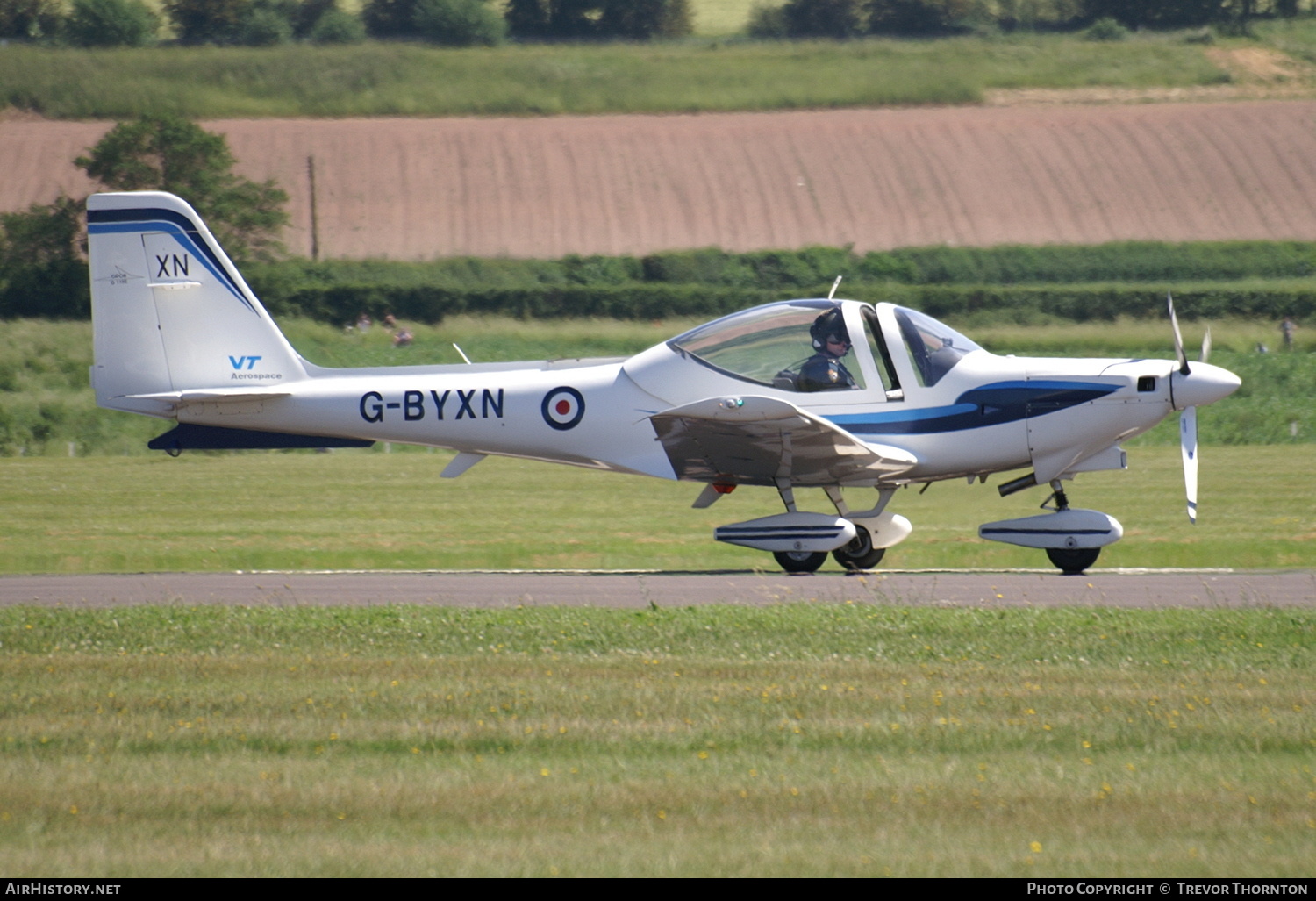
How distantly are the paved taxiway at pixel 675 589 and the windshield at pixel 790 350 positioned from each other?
1619mm

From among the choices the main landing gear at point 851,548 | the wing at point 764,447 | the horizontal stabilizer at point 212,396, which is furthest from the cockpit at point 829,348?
the horizontal stabilizer at point 212,396

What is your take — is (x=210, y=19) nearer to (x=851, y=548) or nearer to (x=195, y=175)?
(x=195, y=175)

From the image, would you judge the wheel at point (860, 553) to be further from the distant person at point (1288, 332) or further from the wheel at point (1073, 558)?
the distant person at point (1288, 332)

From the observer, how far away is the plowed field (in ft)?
144

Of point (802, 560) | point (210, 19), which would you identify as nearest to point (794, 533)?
point (802, 560)

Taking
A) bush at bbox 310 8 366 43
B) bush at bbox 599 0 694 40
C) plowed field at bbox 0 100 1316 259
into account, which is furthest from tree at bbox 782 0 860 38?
bush at bbox 310 8 366 43

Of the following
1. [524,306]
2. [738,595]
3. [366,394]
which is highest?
[366,394]

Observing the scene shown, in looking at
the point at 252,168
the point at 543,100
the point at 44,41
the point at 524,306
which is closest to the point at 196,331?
the point at 524,306

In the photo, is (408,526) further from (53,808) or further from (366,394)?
(53,808)

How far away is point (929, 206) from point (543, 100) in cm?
1376

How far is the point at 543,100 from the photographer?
163 feet

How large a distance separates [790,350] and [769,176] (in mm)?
36699

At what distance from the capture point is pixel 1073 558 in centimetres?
1180

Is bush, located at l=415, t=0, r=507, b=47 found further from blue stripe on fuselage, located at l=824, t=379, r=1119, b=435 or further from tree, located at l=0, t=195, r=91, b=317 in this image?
blue stripe on fuselage, located at l=824, t=379, r=1119, b=435
